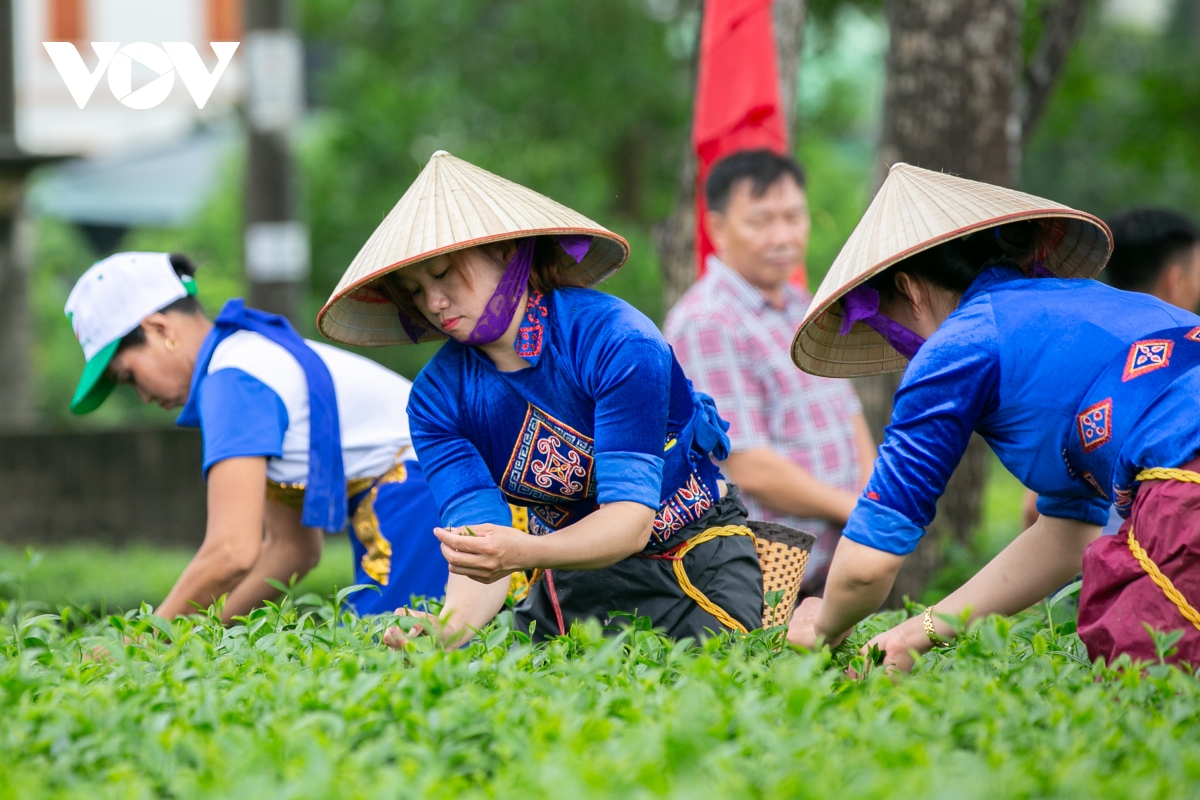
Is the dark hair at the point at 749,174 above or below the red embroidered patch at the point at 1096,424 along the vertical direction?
A: above

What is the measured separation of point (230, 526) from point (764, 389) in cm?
181

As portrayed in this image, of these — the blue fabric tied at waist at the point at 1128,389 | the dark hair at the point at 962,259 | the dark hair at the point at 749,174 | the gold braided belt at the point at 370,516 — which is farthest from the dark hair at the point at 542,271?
the dark hair at the point at 749,174

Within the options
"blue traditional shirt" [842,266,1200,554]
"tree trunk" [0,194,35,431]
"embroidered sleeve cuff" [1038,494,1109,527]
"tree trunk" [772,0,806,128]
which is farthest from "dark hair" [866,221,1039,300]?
"tree trunk" [0,194,35,431]

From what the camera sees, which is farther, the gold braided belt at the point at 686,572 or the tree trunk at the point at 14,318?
the tree trunk at the point at 14,318

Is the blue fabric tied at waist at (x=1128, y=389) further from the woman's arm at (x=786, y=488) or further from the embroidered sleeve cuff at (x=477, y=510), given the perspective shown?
the woman's arm at (x=786, y=488)

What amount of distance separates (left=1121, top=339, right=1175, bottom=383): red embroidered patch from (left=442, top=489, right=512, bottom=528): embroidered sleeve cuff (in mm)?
1271

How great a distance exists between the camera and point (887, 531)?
104 inches

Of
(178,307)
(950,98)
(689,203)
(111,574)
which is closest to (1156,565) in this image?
(178,307)

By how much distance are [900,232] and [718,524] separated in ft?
2.64

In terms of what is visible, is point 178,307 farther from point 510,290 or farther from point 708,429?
point 708,429

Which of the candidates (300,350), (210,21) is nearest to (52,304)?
(210,21)

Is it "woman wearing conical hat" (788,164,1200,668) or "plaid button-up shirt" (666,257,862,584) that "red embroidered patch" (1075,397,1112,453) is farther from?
"plaid button-up shirt" (666,257,862,584)

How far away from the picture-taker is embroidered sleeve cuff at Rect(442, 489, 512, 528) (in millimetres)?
2955

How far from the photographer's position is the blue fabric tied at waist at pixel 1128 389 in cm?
257
